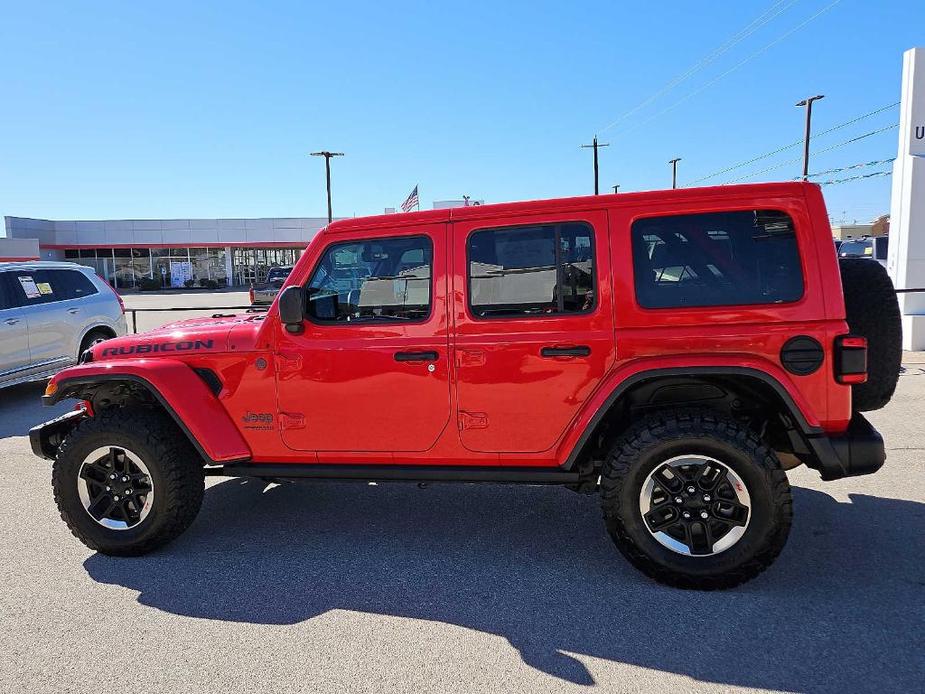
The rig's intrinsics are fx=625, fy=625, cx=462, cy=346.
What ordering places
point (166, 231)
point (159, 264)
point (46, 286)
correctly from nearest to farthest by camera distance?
1. point (46, 286)
2. point (166, 231)
3. point (159, 264)

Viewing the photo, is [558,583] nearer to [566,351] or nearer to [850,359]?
[566,351]

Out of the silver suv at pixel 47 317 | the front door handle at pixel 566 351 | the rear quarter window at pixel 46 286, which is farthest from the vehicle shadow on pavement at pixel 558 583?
the rear quarter window at pixel 46 286

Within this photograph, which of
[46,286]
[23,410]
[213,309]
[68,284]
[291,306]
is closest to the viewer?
[291,306]

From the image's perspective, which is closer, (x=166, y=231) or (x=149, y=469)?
(x=149, y=469)

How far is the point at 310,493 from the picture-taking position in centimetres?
457

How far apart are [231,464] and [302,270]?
3.94 feet

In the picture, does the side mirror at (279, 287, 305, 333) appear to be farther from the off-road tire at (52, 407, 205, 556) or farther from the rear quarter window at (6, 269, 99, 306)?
the rear quarter window at (6, 269, 99, 306)

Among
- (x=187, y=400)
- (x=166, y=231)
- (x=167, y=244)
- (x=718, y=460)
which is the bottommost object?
(x=718, y=460)

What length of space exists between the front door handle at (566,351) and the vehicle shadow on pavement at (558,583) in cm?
115

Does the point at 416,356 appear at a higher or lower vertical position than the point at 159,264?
lower

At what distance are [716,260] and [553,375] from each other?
0.98 meters

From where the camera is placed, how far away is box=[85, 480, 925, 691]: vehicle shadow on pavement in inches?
→ 102

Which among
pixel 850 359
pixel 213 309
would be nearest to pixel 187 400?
pixel 850 359

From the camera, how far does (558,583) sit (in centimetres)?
318
